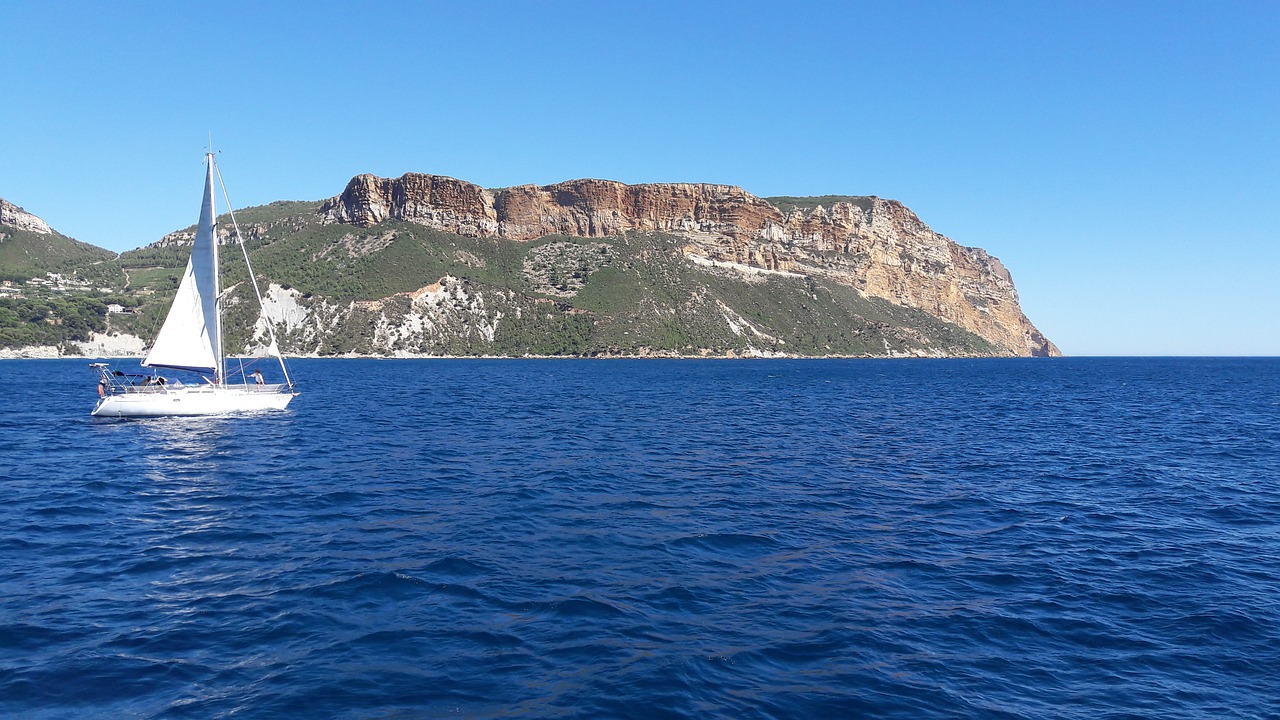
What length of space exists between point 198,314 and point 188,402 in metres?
5.93

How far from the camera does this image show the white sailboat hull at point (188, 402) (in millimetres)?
44531

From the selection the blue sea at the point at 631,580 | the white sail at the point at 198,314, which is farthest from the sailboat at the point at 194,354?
the blue sea at the point at 631,580

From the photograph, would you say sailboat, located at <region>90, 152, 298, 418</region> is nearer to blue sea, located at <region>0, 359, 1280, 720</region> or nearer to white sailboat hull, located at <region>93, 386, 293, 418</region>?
white sailboat hull, located at <region>93, 386, 293, 418</region>

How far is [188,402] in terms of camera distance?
46.2m

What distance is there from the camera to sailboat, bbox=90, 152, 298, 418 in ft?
149

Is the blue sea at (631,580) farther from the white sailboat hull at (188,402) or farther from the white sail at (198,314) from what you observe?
the white sail at (198,314)

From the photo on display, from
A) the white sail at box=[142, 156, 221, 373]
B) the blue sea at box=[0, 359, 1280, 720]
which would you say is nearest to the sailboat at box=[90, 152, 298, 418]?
the white sail at box=[142, 156, 221, 373]

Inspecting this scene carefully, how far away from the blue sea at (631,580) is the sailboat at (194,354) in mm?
9150

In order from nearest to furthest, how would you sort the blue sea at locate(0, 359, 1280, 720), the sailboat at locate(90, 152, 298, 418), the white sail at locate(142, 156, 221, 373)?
the blue sea at locate(0, 359, 1280, 720) → the sailboat at locate(90, 152, 298, 418) → the white sail at locate(142, 156, 221, 373)

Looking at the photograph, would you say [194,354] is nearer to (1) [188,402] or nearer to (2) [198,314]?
(2) [198,314]

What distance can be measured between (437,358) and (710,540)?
160357 mm

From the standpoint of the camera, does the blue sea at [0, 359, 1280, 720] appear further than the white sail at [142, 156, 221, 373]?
No

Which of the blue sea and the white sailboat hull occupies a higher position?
the white sailboat hull

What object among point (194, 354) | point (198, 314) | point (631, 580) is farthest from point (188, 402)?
point (631, 580)
